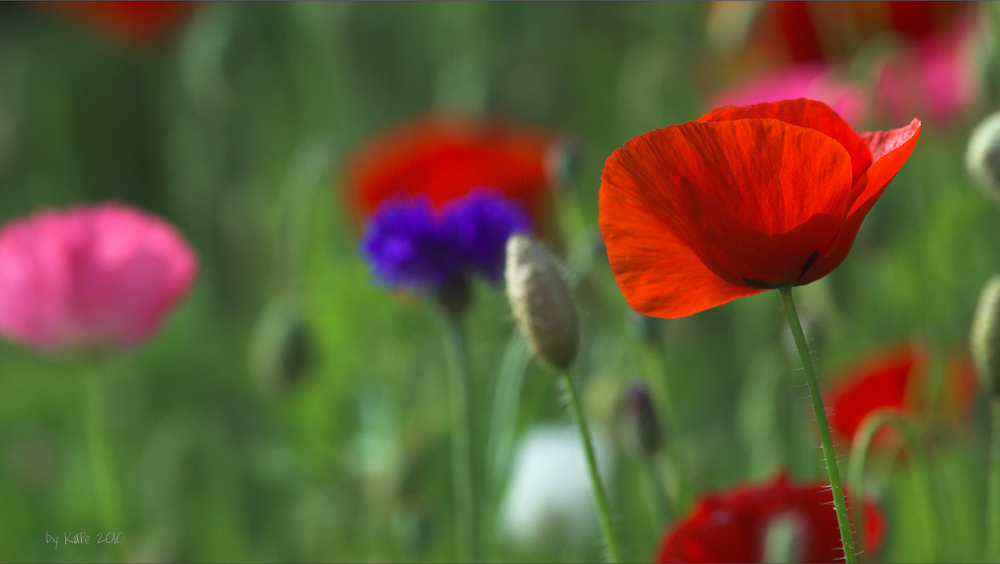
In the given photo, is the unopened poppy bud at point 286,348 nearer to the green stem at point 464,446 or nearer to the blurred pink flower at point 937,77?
the green stem at point 464,446

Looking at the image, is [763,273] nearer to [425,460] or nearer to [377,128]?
[425,460]

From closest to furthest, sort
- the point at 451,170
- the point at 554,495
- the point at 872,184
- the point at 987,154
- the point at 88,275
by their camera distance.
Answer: the point at 872,184
the point at 987,154
the point at 88,275
the point at 554,495
the point at 451,170

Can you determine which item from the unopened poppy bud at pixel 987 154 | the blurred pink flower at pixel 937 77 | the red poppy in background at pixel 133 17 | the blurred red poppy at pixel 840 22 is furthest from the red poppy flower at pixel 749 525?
the red poppy in background at pixel 133 17

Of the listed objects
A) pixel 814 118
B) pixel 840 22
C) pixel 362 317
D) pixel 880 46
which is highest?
pixel 840 22

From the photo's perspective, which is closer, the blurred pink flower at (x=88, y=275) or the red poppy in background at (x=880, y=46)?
the blurred pink flower at (x=88, y=275)

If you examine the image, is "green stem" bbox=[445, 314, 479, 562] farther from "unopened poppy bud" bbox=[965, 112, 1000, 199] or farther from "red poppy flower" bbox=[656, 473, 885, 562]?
"unopened poppy bud" bbox=[965, 112, 1000, 199]

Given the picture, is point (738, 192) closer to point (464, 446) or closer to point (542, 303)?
point (542, 303)

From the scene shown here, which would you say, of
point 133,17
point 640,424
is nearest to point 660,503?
point 640,424

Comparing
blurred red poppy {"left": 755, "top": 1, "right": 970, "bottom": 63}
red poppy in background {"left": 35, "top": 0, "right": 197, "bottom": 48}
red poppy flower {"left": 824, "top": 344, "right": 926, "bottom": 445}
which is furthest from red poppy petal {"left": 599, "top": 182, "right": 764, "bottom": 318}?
red poppy in background {"left": 35, "top": 0, "right": 197, "bottom": 48}
